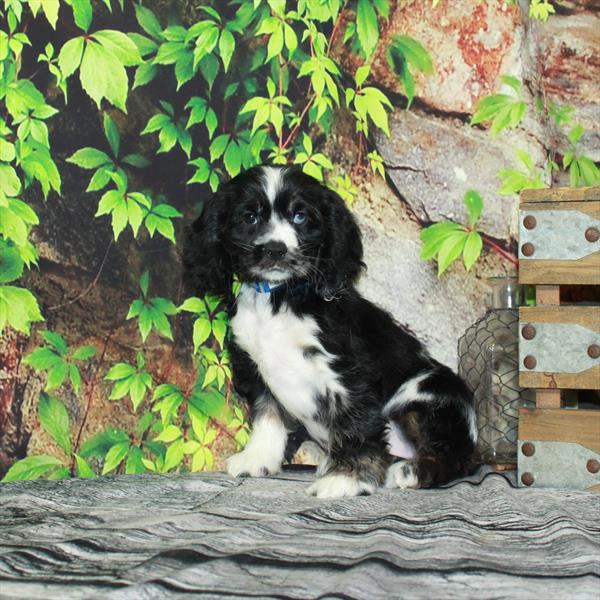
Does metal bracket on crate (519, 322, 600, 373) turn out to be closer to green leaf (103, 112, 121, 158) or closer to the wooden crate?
the wooden crate

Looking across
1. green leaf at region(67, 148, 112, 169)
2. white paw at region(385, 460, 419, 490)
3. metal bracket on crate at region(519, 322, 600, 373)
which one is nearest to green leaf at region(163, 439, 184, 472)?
white paw at region(385, 460, 419, 490)

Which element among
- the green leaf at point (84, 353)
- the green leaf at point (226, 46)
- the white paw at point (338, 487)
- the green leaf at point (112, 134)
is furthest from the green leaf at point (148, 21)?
the white paw at point (338, 487)

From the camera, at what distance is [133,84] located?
11.7 feet

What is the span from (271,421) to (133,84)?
156 centimetres

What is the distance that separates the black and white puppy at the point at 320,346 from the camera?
299cm

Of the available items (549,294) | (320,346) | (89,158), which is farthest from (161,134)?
(549,294)

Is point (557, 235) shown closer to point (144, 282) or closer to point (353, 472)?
point (353, 472)

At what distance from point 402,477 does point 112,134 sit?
6.18 feet

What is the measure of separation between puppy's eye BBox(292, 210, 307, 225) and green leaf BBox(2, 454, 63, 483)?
1.47 m

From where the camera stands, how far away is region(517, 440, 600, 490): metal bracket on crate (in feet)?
9.73

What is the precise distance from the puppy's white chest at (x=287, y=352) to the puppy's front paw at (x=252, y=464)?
26cm

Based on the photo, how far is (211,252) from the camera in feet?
10.3

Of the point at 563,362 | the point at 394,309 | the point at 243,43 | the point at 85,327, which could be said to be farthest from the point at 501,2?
the point at 85,327

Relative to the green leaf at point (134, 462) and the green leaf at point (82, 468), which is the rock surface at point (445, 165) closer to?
the green leaf at point (134, 462)
